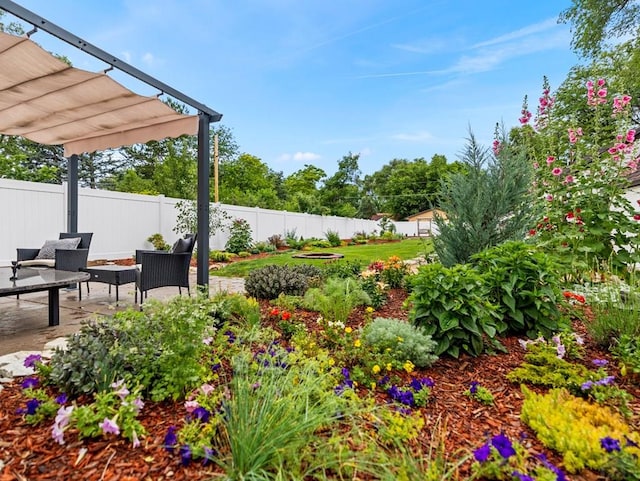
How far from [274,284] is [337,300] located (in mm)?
1135

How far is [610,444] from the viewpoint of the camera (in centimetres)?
127

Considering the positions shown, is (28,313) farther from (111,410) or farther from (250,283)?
(111,410)

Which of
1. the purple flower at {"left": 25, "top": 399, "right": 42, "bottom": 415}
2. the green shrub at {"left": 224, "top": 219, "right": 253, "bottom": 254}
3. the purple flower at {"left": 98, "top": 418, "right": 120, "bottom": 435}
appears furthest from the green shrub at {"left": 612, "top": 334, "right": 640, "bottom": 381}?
the green shrub at {"left": 224, "top": 219, "right": 253, "bottom": 254}

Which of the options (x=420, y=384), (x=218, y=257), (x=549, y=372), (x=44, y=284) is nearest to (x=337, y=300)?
(x=420, y=384)

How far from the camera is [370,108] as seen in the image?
1418cm

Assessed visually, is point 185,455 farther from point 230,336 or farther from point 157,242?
point 157,242

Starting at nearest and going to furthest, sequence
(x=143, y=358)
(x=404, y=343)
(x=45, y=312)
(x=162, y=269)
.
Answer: (x=143, y=358)
(x=404, y=343)
(x=45, y=312)
(x=162, y=269)

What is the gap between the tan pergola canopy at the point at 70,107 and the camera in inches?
118

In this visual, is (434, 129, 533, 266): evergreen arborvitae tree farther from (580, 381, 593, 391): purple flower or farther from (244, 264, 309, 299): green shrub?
(580, 381, 593, 391): purple flower

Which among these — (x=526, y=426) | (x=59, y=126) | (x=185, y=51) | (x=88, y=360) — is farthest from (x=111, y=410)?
(x=185, y=51)

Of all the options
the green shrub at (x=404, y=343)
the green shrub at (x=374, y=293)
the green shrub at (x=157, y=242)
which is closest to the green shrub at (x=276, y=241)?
the green shrub at (x=157, y=242)

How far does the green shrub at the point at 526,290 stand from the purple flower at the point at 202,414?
82.4 inches

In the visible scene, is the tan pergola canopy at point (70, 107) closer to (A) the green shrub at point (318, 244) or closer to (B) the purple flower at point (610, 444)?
(B) the purple flower at point (610, 444)

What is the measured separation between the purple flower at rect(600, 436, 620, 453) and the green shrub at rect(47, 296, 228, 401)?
1732mm
